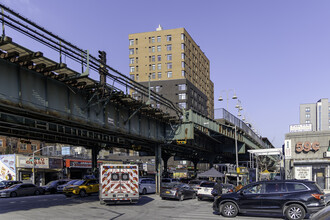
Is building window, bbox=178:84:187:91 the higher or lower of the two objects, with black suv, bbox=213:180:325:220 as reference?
higher

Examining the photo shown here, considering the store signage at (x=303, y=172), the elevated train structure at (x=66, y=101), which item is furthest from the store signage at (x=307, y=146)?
the elevated train structure at (x=66, y=101)

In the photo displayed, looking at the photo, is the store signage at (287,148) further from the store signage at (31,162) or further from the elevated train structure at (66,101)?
the store signage at (31,162)

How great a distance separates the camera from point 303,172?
3925cm

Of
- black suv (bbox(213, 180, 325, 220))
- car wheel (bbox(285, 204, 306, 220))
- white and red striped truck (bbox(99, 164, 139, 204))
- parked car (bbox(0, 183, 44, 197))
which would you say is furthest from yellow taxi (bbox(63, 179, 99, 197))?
car wheel (bbox(285, 204, 306, 220))

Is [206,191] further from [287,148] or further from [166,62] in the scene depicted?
[166,62]

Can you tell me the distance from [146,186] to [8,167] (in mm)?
28963

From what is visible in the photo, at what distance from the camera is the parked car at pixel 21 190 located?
107 ft

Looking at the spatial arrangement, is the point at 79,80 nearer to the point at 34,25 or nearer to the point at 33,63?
the point at 33,63

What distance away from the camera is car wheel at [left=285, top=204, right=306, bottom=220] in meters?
15.2

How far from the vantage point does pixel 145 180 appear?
34594 millimetres

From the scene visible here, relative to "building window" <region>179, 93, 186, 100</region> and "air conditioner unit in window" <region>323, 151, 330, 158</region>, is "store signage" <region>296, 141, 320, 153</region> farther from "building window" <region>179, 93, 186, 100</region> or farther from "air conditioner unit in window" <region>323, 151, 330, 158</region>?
"building window" <region>179, 93, 186, 100</region>

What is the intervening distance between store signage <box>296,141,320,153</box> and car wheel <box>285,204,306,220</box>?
2603 centimetres

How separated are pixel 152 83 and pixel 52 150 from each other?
121 ft

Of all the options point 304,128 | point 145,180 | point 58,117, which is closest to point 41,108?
point 58,117
